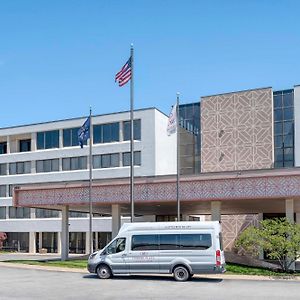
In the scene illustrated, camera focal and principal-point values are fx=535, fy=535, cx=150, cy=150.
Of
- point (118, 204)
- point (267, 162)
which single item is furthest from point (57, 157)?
point (118, 204)

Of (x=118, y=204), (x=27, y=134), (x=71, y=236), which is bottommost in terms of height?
(x=71, y=236)


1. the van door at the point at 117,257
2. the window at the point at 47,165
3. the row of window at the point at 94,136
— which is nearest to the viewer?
the van door at the point at 117,257

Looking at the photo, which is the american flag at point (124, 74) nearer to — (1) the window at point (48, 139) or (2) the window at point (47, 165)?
(2) the window at point (47, 165)

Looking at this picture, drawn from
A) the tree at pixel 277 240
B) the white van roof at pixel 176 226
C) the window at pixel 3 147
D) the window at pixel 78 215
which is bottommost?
the window at pixel 78 215

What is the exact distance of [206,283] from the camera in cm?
2305

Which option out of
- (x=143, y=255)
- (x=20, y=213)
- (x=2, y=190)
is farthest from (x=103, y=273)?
(x=2, y=190)

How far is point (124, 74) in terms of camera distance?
2875 centimetres

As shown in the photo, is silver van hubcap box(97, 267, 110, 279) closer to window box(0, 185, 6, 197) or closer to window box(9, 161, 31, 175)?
window box(9, 161, 31, 175)

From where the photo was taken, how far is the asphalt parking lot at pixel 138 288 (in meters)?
18.9

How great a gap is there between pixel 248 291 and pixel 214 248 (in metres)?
3.60

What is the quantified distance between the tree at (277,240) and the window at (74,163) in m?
35.5

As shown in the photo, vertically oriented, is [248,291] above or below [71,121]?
below

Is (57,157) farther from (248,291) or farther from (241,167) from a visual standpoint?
(248,291)

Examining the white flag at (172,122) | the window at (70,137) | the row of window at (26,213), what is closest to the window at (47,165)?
the window at (70,137)
